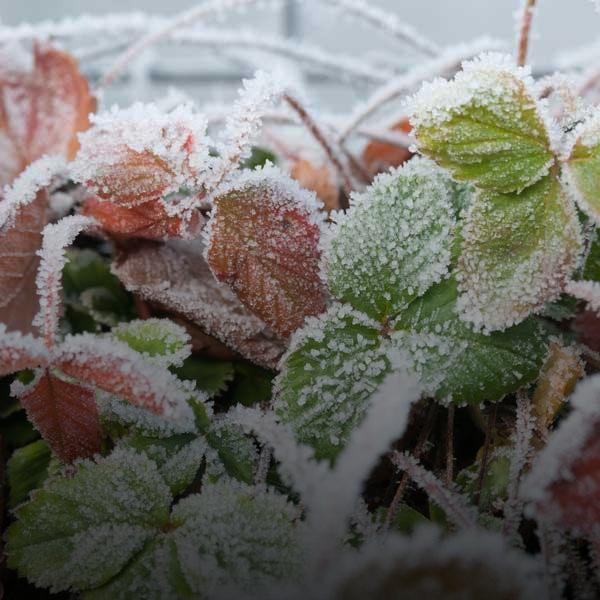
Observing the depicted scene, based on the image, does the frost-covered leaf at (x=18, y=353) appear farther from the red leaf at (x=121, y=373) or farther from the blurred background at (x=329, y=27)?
the blurred background at (x=329, y=27)

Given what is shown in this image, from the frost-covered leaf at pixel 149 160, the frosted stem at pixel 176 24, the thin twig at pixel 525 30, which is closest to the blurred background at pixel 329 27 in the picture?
the frosted stem at pixel 176 24

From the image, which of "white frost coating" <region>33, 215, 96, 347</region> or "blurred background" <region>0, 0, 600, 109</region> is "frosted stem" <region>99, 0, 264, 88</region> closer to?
"white frost coating" <region>33, 215, 96, 347</region>

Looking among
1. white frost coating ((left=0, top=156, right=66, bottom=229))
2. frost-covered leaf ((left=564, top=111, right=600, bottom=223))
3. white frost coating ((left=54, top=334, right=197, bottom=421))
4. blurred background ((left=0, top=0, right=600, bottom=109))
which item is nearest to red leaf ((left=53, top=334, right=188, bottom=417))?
white frost coating ((left=54, top=334, right=197, bottom=421))

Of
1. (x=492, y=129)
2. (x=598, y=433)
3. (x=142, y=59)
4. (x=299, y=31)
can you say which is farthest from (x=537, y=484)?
(x=299, y=31)

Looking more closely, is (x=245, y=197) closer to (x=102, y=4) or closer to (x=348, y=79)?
(x=348, y=79)

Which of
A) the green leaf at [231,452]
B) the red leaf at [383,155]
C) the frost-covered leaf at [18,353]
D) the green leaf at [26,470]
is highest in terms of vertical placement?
the red leaf at [383,155]
